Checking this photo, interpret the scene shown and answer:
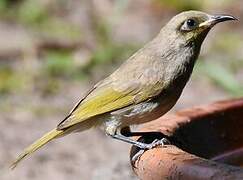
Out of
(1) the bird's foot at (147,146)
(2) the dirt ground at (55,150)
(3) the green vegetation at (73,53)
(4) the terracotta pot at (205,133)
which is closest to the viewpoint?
(1) the bird's foot at (147,146)

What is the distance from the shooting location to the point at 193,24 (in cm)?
415

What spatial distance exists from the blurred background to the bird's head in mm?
1115

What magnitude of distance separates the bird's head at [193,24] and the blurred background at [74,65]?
1115 mm

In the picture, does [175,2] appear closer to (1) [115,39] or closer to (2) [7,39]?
(1) [115,39]

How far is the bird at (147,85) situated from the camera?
13.6ft

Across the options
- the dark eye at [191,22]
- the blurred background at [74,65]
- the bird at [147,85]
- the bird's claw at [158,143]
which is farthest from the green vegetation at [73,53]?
the bird's claw at [158,143]

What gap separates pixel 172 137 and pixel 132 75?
61cm

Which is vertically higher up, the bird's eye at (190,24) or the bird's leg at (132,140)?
the bird's eye at (190,24)

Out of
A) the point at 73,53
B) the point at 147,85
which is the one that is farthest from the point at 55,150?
the point at 147,85

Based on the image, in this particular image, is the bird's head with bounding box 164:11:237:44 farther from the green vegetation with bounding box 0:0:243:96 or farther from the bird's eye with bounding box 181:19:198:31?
the green vegetation with bounding box 0:0:243:96

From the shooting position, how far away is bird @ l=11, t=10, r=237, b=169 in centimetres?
416

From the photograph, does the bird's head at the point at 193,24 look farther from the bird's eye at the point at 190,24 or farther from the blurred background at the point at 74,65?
the blurred background at the point at 74,65

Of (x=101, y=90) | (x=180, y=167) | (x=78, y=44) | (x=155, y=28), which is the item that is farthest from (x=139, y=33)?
(x=180, y=167)

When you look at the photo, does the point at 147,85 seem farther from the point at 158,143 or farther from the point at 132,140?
the point at 158,143
